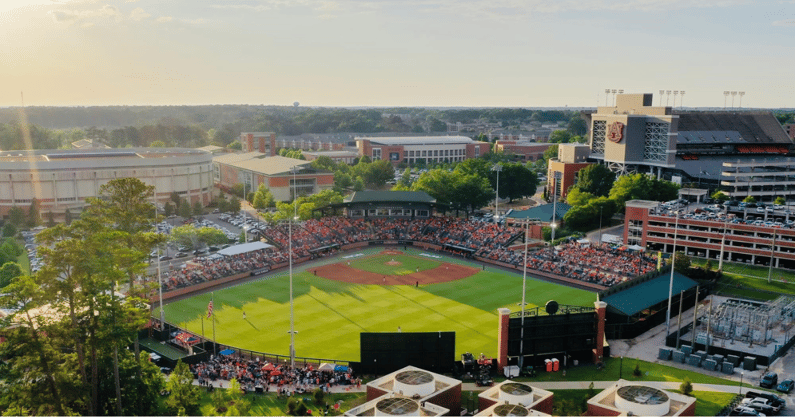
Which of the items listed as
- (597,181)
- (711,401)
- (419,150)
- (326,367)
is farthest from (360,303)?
(419,150)

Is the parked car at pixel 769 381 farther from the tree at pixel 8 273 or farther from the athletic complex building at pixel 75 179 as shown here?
the athletic complex building at pixel 75 179

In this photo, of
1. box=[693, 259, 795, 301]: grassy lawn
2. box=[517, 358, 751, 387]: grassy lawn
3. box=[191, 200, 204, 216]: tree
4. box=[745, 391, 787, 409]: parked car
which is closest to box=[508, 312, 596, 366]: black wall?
box=[517, 358, 751, 387]: grassy lawn

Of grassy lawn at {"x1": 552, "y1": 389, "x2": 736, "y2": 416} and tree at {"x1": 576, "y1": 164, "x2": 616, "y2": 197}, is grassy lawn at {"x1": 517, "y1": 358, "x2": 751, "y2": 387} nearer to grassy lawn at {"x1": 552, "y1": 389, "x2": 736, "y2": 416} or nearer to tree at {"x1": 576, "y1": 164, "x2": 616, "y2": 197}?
grassy lawn at {"x1": 552, "y1": 389, "x2": 736, "y2": 416}

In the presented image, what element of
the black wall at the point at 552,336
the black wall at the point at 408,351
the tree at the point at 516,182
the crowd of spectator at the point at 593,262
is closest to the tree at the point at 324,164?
the tree at the point at 516,182

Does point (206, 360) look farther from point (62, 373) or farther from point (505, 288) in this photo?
point (505, 288)

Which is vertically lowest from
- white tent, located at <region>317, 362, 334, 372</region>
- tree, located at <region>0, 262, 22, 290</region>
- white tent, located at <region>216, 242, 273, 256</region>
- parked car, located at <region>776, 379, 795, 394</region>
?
parked car, located at <region>776, 379, 795, 394</region>

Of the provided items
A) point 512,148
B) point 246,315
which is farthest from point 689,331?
point 512,148

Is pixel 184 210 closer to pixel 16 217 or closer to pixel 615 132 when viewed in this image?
pixel 16 217
